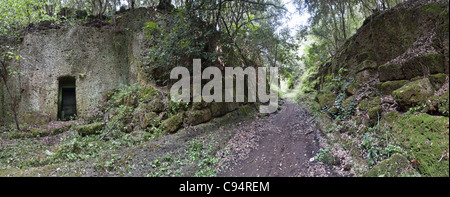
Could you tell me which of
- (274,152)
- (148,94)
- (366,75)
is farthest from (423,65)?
(148,94)

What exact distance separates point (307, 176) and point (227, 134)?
133 inches

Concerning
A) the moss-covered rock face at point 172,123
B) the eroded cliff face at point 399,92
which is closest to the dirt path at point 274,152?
the eroded cliff face at point 399,92

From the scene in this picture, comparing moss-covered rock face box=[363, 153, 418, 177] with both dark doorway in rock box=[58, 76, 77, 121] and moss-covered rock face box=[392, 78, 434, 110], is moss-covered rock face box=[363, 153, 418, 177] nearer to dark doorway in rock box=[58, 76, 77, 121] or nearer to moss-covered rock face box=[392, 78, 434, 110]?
moss-covered rock face box=[392, 78, 434, 110]

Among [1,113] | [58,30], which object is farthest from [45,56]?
[1,113]

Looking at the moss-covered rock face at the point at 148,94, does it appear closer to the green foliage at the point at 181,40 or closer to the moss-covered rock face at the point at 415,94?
the green foliage at the point at 181,40

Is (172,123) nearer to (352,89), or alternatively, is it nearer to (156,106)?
(156,106)

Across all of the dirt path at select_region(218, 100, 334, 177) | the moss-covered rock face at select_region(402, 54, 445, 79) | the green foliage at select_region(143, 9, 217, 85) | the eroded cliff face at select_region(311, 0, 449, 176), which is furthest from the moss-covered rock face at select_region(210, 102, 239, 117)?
the moss-covered rock face at select_region(402, 54, 445, 79)

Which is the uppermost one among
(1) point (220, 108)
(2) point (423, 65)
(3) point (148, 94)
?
(2) point (423, 65)

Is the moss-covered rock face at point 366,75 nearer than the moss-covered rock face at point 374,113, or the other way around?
the moss-covered rock face at point 374,113

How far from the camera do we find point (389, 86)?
5.53 m

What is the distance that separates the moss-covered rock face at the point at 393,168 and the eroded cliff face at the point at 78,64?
364 inches

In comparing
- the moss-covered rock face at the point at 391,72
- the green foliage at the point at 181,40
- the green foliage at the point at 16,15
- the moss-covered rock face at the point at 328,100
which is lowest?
the moss-covered rock face at the point at 328,100

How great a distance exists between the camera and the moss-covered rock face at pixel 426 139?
332cm

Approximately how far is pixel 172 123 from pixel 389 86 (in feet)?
22.7
